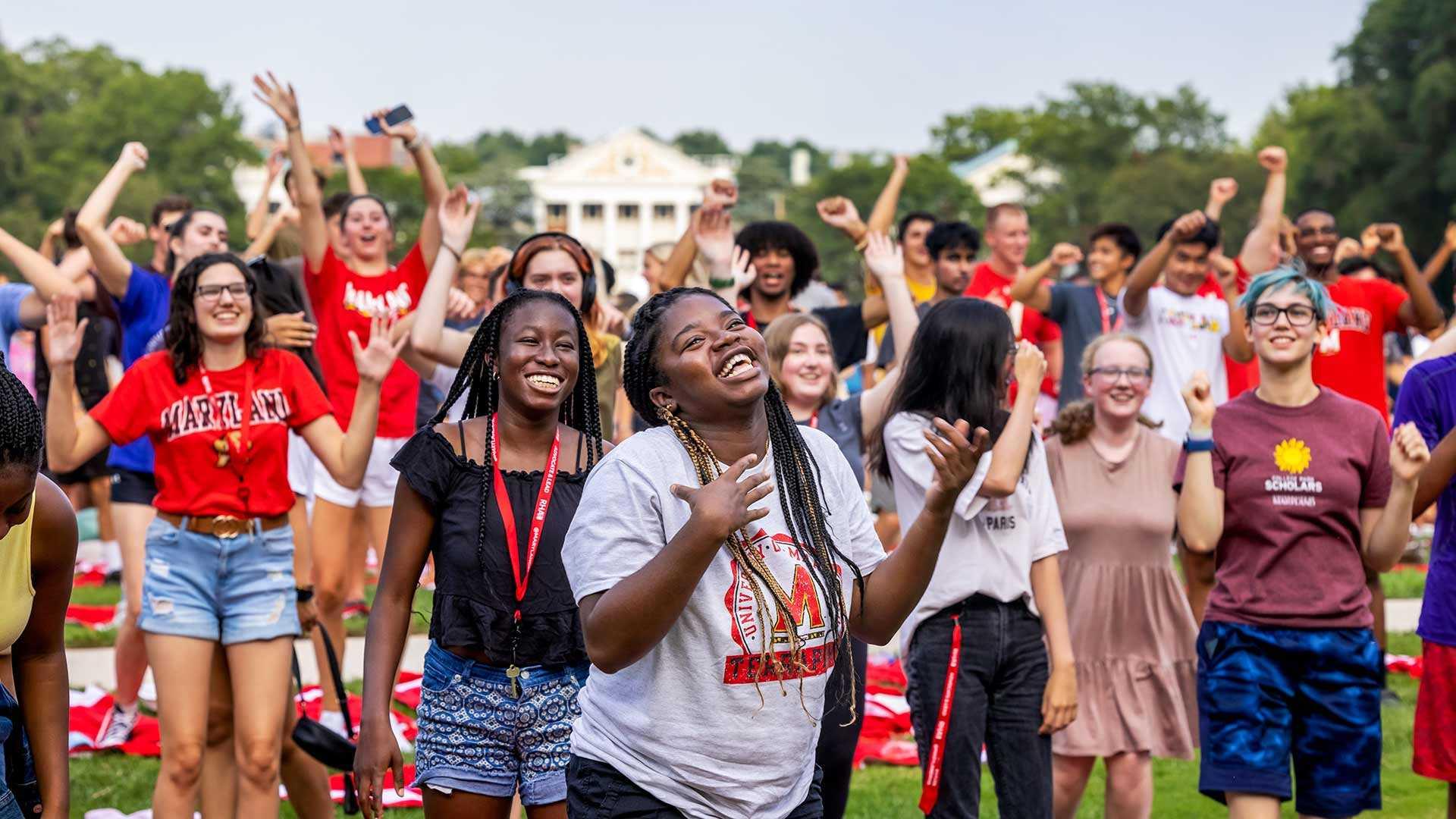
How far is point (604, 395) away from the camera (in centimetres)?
670

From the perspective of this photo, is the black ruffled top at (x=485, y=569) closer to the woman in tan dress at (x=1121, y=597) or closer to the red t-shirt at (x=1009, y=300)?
the woman in tan dress at (x=1121, y=597)

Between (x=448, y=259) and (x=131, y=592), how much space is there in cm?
247

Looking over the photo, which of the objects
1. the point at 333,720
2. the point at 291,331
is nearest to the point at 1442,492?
the point at 291,331

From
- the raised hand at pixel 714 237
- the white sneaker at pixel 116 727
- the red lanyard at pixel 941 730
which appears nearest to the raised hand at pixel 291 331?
the raised hand at pixel 714 237

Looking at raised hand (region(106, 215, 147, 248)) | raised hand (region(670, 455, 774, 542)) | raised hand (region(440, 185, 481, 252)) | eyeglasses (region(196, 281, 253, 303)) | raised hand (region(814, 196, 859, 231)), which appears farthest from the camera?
raised hand (region(106, 215, 147, 248))

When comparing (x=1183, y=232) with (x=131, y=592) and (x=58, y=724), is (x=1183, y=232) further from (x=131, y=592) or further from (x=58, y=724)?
(x=58, y=724)

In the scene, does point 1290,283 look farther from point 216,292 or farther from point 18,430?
point 18,430

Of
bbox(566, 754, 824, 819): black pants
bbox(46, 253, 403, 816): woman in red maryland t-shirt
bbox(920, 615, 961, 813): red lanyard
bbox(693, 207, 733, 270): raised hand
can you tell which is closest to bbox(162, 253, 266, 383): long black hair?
bbox(46, 253, 403, 816): woman in red maryland t-shirt

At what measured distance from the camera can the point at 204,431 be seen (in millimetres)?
5680

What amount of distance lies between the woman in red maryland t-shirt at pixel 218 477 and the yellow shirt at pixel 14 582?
1.93 metres

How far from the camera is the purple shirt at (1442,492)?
17.2ft

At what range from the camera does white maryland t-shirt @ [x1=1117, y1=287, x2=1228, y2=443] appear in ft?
28.9

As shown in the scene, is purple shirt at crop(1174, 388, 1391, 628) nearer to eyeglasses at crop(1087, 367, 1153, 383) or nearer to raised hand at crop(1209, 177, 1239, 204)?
eyeglasses at crop(1087, 367, 1153, 383)

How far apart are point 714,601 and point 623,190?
449 feet
